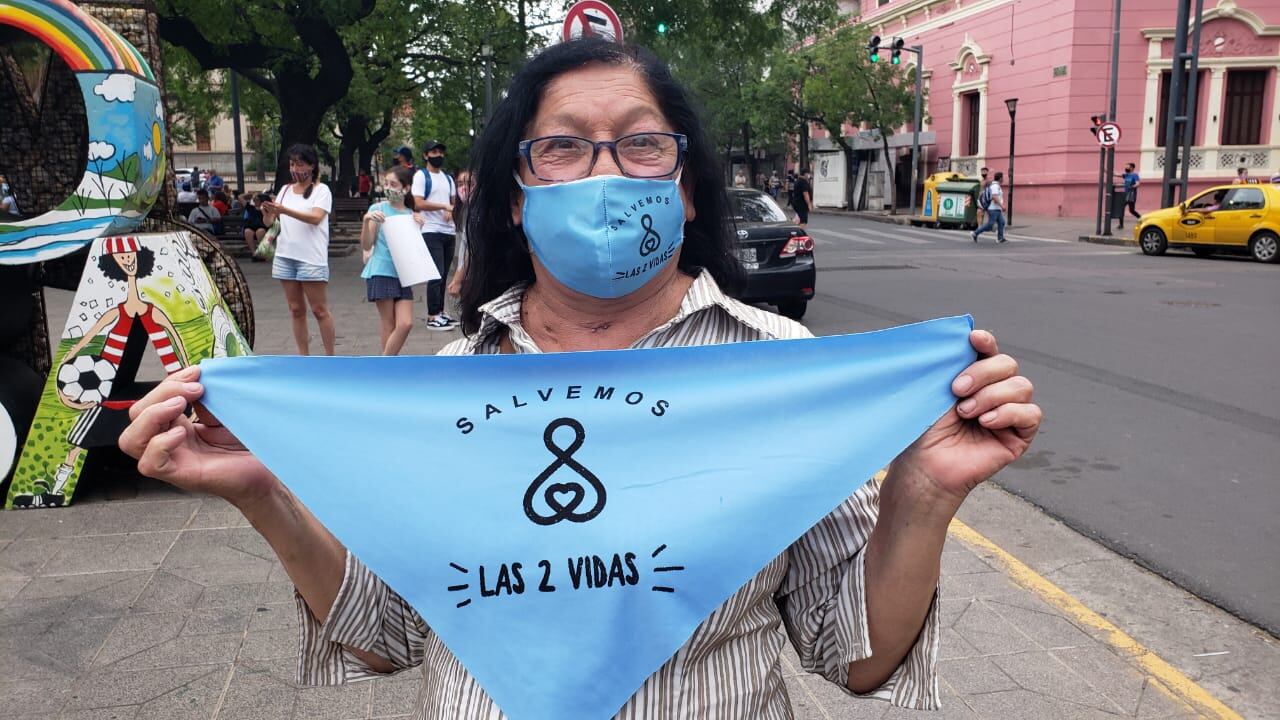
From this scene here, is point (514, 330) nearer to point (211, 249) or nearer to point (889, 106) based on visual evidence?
point (211, 249)

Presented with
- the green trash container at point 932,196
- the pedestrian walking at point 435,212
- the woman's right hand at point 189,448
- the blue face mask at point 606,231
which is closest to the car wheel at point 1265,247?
the green trash container at point 932,196

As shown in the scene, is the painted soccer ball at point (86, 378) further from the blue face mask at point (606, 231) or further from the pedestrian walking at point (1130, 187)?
the pedestrian walking at point (1130, 187)

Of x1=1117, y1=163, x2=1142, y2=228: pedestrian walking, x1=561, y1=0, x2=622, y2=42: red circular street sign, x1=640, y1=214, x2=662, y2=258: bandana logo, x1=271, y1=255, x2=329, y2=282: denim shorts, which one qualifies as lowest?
x1=271, y1=255, x2=329, y2=282: denim shorts

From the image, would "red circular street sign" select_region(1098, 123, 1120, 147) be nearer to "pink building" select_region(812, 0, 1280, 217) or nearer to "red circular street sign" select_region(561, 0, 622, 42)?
"pink building" select_region(812, 0, 1280, 217)

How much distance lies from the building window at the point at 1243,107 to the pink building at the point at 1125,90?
0.03 meters

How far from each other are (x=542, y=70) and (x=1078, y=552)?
12.6ft

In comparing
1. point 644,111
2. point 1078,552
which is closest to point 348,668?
point 644,111

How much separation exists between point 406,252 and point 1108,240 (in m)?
20.3

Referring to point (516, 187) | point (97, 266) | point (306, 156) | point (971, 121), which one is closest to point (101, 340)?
point (97, 266)

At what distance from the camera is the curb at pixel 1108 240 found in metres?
23.1

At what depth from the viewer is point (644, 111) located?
1.84 meters

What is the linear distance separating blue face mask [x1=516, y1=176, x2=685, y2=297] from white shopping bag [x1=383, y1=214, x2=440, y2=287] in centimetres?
651

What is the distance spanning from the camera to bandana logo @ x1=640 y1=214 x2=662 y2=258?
5.98 feet

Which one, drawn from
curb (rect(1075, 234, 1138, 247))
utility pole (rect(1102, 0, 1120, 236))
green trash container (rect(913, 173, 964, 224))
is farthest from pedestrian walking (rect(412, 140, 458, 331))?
green trash container (rect(913, 173, 964, 224))
